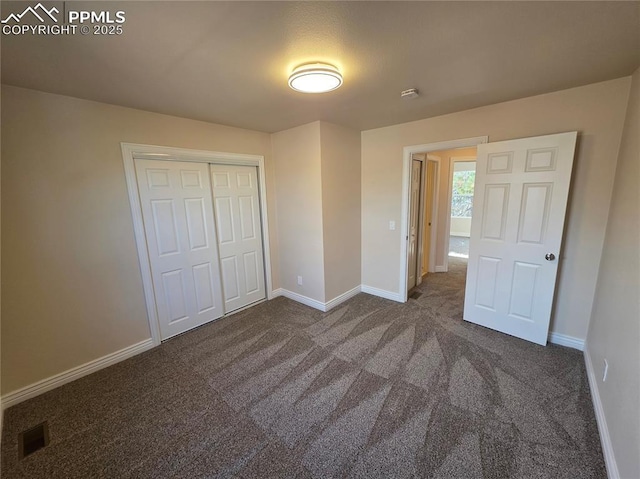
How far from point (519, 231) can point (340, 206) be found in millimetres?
1936

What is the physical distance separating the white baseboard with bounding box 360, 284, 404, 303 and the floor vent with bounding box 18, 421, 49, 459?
3380 millimetres

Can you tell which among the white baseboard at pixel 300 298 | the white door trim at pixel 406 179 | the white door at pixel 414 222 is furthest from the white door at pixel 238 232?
the white door at pixel 414 222

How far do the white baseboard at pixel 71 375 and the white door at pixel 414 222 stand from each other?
341 cm

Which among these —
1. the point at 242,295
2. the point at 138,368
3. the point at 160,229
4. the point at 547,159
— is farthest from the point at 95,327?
the point at 547,159

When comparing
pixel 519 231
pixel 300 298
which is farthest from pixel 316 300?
pixel 519 231

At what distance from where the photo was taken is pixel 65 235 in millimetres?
2078

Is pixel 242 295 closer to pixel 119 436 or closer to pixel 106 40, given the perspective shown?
pixel 119 436

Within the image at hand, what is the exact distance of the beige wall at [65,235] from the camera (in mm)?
1873

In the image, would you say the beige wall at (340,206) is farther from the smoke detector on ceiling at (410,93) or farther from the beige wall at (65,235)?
the beige wall at (65,235)

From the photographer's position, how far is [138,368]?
7.66 feet

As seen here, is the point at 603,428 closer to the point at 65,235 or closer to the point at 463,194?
the point at 65,235

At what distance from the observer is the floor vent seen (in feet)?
5.24

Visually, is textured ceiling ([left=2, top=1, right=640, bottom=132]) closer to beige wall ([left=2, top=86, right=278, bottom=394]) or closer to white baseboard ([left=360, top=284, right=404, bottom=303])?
beige wall ([left=2, top=86, right=278, bottom=394])
